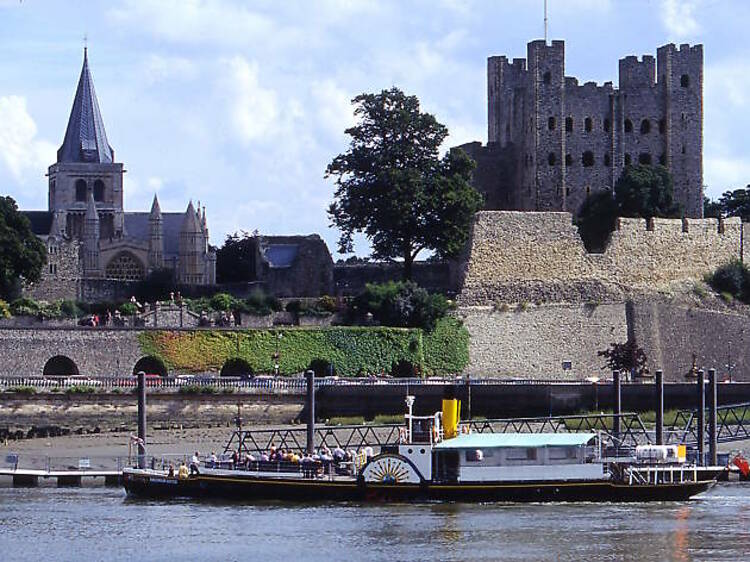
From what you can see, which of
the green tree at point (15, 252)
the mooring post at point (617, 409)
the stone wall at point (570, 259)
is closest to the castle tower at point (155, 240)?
the green tree at point (15, 252)

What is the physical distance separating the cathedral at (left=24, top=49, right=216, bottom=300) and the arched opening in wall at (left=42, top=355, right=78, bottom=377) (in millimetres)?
15968

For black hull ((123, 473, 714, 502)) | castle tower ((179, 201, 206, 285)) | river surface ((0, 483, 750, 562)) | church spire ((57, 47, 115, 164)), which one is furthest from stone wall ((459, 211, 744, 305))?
church spire ((57, 47, 115, 164))

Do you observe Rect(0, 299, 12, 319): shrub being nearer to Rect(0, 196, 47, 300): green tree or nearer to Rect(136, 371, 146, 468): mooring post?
Rect(0, 196, 47, 300): green tree

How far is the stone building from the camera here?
3369 inches

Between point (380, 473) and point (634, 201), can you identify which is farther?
point (634, 201)

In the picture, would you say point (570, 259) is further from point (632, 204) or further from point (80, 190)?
point (80, 190)

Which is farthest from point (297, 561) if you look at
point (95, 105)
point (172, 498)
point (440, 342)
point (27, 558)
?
point (95, 105)

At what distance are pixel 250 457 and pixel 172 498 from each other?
2.00 metres

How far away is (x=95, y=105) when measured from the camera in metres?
131

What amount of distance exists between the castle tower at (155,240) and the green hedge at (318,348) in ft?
146

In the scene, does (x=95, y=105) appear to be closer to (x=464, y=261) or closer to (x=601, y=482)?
(x=464, y=261)

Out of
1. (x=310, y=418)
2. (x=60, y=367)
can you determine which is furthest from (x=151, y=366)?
(x=310, y=418)

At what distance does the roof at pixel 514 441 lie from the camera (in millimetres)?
51750

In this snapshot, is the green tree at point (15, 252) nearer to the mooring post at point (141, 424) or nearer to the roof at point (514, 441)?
the mooring post at point (141, 424)
